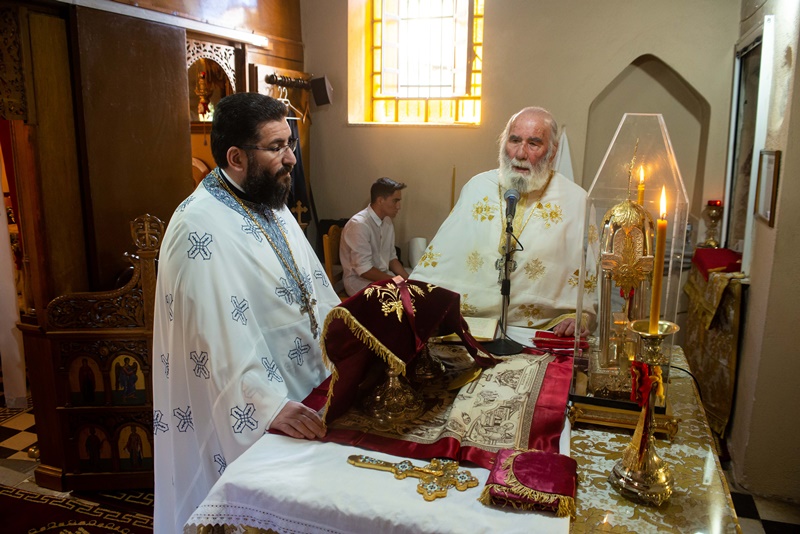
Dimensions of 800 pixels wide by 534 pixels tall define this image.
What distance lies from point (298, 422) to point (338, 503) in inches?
15.9

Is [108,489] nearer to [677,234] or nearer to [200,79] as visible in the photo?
[677,234]

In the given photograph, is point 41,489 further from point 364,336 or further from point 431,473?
point 431,473

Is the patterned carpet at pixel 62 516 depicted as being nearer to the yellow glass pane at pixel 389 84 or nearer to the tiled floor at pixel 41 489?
the tiled floor at pixel 41 489

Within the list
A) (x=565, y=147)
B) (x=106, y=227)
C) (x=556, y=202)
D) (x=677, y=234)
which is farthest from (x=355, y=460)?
(x=565, y=147)

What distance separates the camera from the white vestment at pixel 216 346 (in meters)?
2.16

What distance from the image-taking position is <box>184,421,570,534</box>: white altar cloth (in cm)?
144

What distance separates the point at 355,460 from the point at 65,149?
3.26 meters

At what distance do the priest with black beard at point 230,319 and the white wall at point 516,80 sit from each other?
161 inches

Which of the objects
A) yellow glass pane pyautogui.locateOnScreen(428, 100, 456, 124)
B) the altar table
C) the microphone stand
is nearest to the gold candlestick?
yellow glass pane pyautogui.locateOnScreen(428, 100, 456, 124)

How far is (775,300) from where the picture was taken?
3.67 meters

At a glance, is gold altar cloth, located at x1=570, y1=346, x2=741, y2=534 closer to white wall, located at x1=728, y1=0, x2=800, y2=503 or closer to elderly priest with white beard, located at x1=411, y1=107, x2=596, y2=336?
elderly priest with white beard, located at x1=411, y1=107, x2=596, y2=336

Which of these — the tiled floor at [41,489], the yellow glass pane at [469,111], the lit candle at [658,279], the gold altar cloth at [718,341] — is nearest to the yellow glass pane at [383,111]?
the yellow glass pane at [469,111]

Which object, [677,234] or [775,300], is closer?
[677,234]

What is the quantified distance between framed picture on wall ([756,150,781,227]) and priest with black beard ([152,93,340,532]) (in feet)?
9.00
